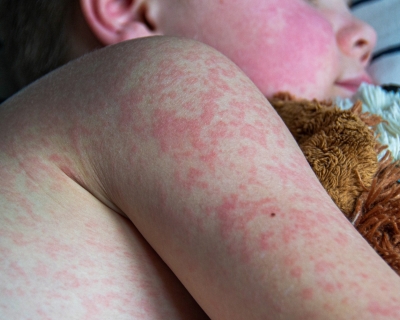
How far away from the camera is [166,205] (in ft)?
1.54

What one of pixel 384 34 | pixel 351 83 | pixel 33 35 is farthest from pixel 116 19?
pixel 384 34

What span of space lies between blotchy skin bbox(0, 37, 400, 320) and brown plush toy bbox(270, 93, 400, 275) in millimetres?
128

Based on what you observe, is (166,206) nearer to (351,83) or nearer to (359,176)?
(359,176)

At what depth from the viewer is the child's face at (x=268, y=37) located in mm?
907

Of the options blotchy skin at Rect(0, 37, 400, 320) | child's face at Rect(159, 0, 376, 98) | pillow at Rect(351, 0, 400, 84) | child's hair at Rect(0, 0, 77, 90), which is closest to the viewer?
blotchy skin at Rect(0, 37, 400, 320)

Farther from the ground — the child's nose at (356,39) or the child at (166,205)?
the child's nose at (356,39)

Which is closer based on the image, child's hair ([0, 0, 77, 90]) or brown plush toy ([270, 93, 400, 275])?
brown plush toy ([270, 93, 400, 275])

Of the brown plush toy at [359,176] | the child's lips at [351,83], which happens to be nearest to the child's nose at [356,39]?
the child's lips at [351,83]

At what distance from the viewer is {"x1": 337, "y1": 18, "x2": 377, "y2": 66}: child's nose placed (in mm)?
1067

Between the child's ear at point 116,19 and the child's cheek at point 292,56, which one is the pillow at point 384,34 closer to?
the child's cheek at point 292,56

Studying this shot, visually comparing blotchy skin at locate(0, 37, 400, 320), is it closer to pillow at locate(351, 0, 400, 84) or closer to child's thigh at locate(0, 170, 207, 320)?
child's thigh at locate(0, 170, 207, 320)

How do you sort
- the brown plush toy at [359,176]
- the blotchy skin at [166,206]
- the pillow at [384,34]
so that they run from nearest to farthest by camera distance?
1. the blotchy skin at [166,206]
2. the brown plush toy at [359,176]
3. the pillow at [384,34]

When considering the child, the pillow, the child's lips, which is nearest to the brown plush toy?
the child

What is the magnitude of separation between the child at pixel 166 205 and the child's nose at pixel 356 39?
621 mm
